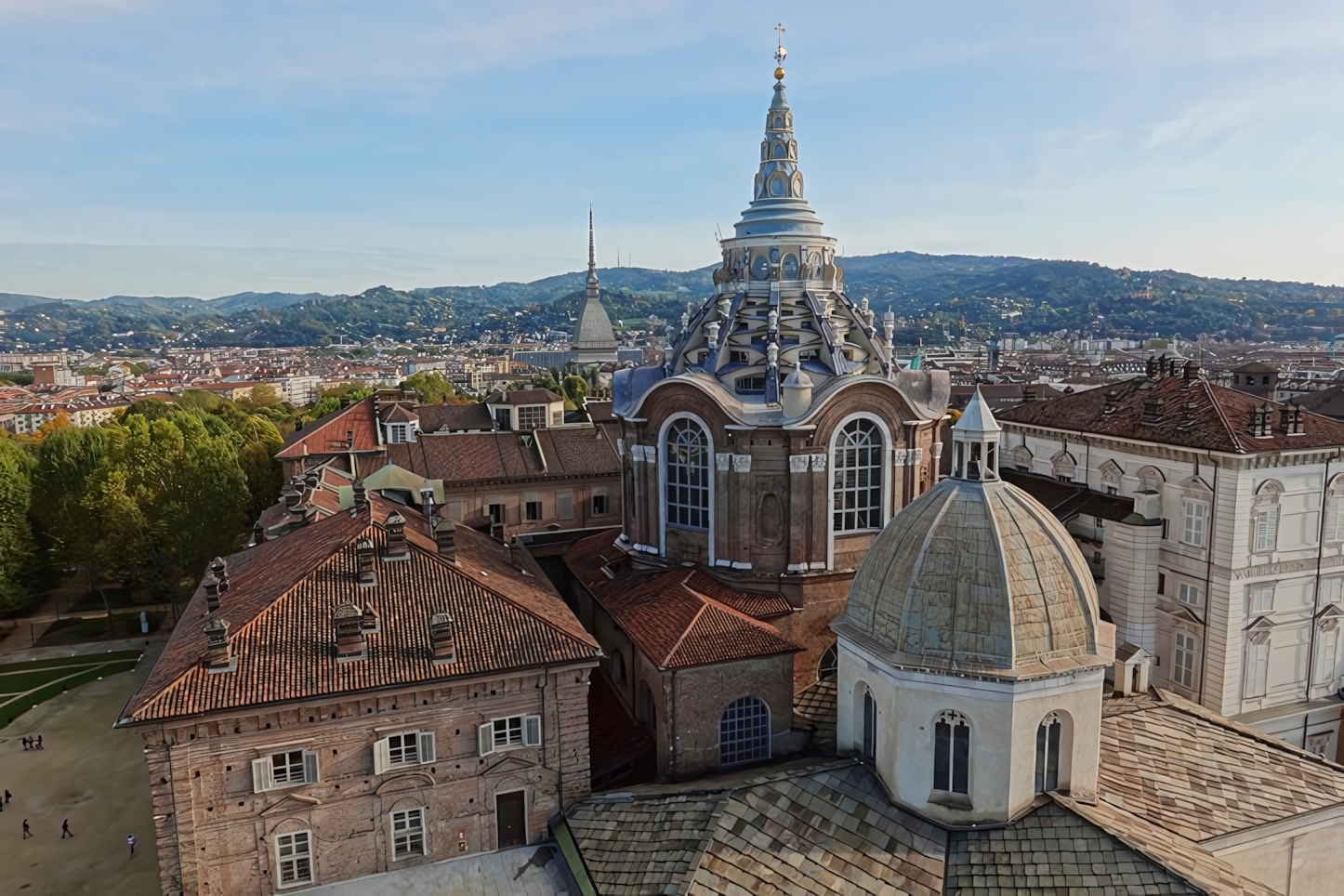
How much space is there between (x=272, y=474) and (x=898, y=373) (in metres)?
56.4

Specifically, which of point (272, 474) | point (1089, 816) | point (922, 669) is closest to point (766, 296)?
point (922, 669)

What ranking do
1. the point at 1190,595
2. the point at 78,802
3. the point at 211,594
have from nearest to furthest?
the point at 211,594
the point at 78,802
the point at 1190,595

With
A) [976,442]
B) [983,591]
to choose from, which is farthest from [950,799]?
[976,442]

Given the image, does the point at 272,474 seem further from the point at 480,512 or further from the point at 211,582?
the point at 211,582

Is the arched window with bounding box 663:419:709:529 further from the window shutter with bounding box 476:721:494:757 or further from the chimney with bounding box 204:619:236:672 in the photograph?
the chimney with bounding box 204:619:236:672

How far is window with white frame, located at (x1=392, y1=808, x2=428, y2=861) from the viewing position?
89.2ft

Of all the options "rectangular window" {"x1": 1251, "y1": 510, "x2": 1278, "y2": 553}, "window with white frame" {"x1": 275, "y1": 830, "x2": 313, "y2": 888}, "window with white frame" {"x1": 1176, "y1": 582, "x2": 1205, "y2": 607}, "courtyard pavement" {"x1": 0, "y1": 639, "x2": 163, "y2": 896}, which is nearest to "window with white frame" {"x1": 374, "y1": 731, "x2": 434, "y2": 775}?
"window with white frame" {"x1": 275, "y1": 830, "x2": 313, "y2": 888}

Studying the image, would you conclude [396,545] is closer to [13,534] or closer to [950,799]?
[950,799]

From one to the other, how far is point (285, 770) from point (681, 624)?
1378 cm

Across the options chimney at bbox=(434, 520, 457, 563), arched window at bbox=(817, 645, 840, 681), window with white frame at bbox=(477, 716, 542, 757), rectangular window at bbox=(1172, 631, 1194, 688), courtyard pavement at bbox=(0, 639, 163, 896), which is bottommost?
courtyard pavement at bbox=(0, 639, 163, 896)

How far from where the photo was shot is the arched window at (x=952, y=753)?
23.4 m

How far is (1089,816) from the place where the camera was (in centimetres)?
2247

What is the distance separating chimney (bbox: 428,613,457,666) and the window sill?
1452cm

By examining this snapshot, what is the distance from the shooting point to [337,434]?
75125 mm
